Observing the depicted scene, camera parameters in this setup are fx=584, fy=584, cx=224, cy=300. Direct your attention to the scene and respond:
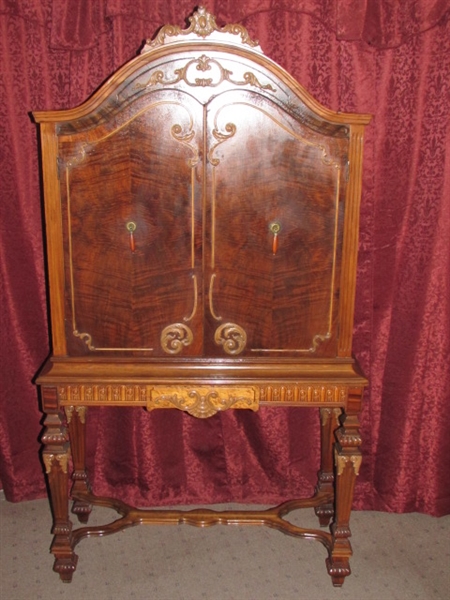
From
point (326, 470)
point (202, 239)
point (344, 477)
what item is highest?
point (202, 239)

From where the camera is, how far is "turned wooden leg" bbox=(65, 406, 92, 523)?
7.38 ft

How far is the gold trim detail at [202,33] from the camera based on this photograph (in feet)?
5.19

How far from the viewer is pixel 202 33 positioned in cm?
159

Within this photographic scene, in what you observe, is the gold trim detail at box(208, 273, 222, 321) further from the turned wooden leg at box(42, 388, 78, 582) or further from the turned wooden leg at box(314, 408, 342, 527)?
the turned wooden leg at box(314, 408, 342, 527)

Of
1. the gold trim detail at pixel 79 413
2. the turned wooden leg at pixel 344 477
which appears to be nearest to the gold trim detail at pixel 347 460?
the turned wooden leg at pixel 344 477

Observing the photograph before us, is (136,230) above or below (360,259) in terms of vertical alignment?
above

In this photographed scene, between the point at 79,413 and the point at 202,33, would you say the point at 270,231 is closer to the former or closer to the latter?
the point at 202,33

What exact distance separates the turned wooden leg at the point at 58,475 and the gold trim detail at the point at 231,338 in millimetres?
534

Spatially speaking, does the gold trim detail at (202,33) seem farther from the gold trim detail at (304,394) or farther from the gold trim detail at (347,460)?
the gold trim detail at (347,460)

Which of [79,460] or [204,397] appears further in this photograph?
[79,460]

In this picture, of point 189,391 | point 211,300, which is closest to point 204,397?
point 189,391

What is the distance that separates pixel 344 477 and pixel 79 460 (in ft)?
3.46

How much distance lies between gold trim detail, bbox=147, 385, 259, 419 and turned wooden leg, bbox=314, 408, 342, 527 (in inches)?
22.3

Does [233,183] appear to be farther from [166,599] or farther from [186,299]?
[166,599]
